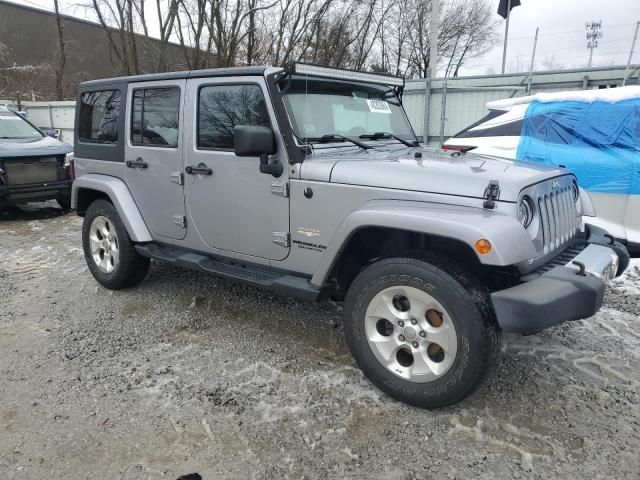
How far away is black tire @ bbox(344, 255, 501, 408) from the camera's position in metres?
2.58

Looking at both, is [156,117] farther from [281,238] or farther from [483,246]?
[483,246]

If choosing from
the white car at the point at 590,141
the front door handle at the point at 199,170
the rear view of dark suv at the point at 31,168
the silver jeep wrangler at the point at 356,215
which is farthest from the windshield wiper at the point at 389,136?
the rear view of dark suv at the point at 31,168

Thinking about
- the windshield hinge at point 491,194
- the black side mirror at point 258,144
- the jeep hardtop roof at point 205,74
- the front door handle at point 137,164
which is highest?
the jeep hardtop roof at point 205,74

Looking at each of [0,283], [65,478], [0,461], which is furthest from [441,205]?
[0,283]

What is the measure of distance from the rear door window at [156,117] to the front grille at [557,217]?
2.77 meters

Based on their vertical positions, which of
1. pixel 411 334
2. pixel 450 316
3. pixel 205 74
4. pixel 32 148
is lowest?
pixel 411 334

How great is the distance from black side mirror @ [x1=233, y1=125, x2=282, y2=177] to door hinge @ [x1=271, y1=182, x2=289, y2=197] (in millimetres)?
68

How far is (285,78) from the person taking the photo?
11.0ft

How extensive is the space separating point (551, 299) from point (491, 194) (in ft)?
1.96

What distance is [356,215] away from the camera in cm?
286

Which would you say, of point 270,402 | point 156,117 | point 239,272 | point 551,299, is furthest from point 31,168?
point 551,299

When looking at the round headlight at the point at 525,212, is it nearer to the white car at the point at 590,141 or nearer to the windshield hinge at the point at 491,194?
the windshield hinge at the point at 491,194

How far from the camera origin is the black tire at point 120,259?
4.52m

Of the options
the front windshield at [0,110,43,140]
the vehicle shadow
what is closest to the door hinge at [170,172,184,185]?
the vehicle shadow
